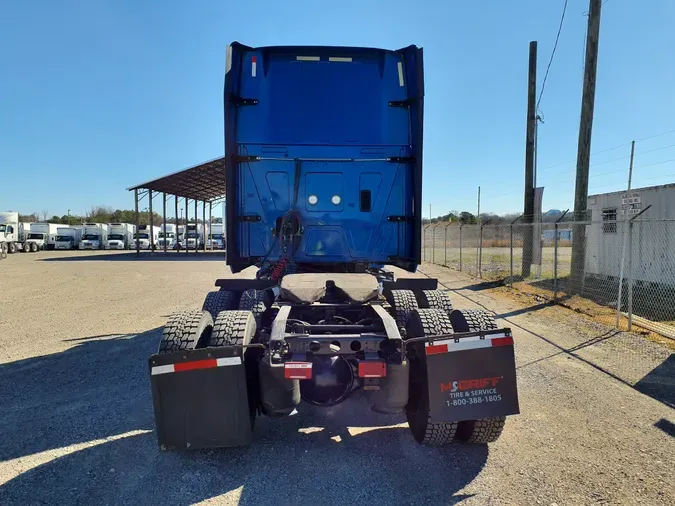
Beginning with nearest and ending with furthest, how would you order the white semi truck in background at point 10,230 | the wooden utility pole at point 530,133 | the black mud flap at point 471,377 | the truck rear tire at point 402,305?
the black mud flap at point 471,377 → the truck rear tire at point 402,305 → the wooden utility pole at point 530,133 → the white semi truck in background at point 10,230

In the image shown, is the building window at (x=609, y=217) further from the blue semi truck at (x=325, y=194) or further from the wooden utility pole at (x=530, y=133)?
the blue semi truck at (x=325, y=194)

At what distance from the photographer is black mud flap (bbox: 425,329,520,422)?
10.4 ft

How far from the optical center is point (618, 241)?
13078 millimetres

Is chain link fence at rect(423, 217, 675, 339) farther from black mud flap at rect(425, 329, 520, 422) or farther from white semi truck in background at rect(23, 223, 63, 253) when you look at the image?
white semi truck in background at rect(23, 223, 63, 253)

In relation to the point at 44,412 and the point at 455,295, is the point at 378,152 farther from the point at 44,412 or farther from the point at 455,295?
the point at 455,295

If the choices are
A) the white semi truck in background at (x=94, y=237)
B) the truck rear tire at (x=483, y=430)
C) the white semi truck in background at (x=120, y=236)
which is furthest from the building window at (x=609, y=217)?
the white semi truck in background at (x=94, y=237)

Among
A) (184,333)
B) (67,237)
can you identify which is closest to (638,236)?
(184,333)

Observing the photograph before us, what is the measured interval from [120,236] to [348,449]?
51.4 m

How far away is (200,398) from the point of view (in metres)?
3.09

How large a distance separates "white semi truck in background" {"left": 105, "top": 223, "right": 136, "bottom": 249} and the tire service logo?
51280mm

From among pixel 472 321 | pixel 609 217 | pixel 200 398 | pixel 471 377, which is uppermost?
pixel 609 217

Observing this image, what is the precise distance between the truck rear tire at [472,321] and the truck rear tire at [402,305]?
705 mm

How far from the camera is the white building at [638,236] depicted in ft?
37.8

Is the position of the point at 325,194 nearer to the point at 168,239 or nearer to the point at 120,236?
the point at 168,239
